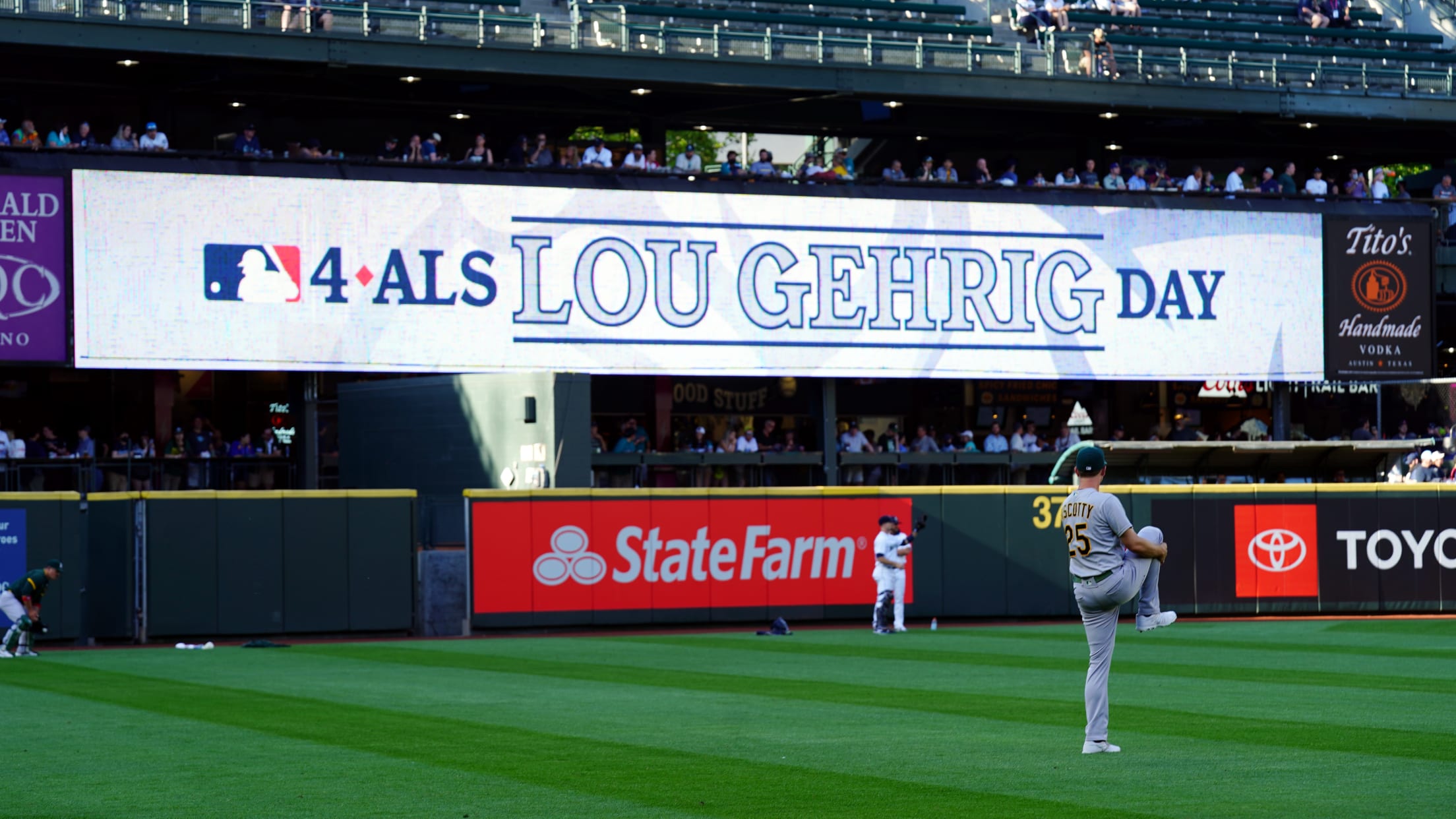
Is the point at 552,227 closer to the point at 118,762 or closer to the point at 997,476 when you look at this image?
→ the point at 997,476

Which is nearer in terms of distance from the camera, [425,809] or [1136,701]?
[425,809]

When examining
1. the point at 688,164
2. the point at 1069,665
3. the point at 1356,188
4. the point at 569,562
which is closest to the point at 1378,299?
the point at 1356,188

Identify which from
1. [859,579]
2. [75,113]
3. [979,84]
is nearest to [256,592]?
[859,579]

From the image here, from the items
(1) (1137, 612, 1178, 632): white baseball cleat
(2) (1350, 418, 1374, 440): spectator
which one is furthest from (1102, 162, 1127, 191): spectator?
(1) (1137, 612, 1178, 632): white baseball cleat

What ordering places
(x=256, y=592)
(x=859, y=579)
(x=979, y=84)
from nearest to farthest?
(x=256, y=592) < (x=859, y=579) < (x=979, y=84)

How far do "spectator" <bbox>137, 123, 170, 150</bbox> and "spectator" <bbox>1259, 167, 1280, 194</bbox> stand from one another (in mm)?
23779

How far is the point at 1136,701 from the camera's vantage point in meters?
14.9

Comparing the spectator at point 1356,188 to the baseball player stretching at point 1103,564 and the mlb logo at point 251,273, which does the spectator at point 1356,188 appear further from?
the baseball player stretching at point 1103,564

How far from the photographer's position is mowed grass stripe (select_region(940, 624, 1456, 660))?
20672mm


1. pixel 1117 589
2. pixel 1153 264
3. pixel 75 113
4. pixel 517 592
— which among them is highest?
pixel 75 113

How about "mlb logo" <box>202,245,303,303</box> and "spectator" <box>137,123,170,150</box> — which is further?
"mlb logo" <box>202,245,303,303</box>

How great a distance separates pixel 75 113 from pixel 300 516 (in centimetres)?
1478

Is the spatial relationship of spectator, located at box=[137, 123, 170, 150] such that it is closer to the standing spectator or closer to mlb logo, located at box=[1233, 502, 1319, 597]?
the standing spectator

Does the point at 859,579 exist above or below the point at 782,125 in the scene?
below
